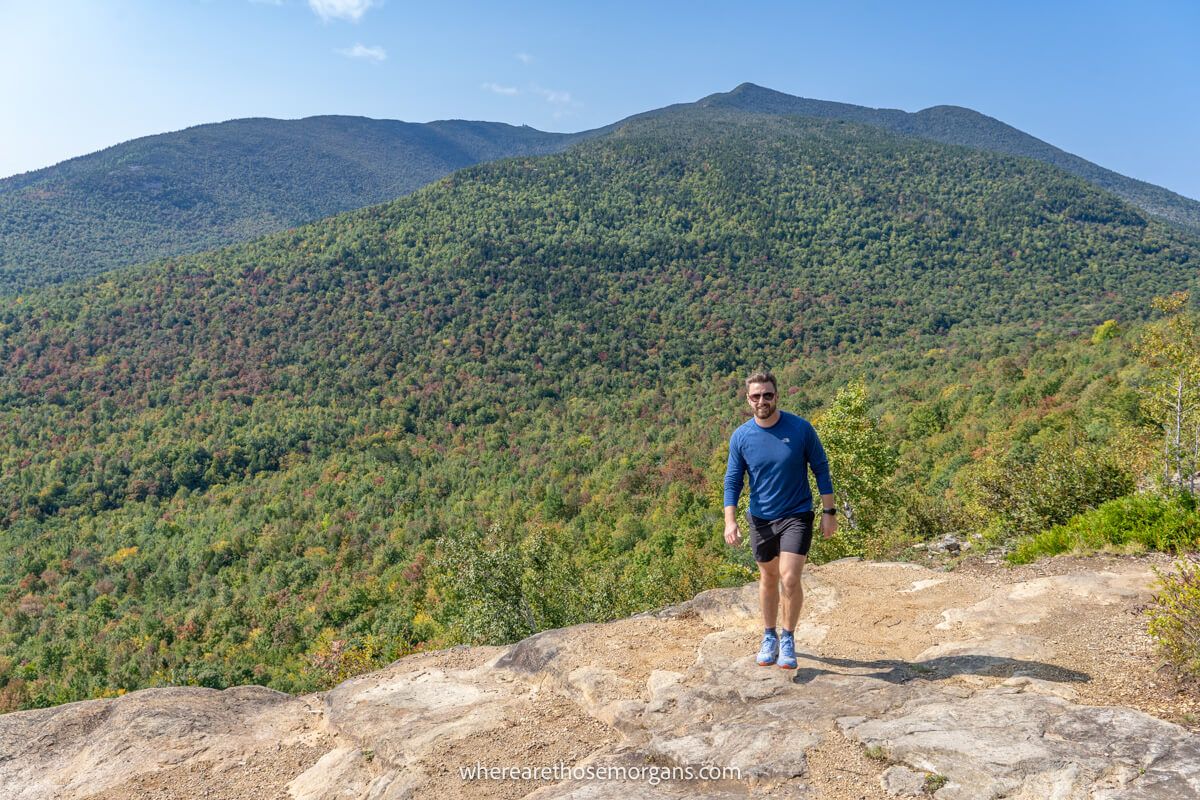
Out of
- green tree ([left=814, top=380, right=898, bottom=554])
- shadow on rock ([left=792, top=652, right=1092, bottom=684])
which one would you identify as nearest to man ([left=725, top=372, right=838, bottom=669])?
shadow on rock ([left=792, top=652, right=1092, bottom=684])

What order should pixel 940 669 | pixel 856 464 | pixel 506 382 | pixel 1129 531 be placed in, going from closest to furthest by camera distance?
1. pixel 940 669
2. pixel 1129 531
3. pixel 856 464
4. pixel 506 382

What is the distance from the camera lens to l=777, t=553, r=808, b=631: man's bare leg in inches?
200

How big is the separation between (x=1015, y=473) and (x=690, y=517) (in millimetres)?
31364

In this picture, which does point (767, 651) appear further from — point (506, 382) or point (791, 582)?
point (506, 382)

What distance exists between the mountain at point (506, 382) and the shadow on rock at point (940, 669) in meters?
6.48

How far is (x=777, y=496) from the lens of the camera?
5.06m

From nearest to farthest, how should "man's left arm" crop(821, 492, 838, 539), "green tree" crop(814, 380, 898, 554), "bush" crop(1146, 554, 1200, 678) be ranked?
"bush" crop(1146, 554, 1200, 678) → "man's left arm" crop(821, 492, 838, 539) → "green tree" crop(814, 380, 898, 554)

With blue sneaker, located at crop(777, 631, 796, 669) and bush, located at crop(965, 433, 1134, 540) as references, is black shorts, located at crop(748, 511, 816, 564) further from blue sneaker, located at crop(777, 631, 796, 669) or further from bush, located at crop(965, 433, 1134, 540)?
bush, located at crop(965, 433, 1134, 540)

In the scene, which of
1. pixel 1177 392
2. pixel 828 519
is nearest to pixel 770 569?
pixel 828 519

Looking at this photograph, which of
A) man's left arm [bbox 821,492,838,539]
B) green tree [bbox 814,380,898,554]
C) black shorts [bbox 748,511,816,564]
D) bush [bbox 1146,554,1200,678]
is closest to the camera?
bush [bbox 1146,554,1200,678]

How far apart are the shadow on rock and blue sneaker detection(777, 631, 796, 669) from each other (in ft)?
0.32

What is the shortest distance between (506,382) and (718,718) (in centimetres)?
8834

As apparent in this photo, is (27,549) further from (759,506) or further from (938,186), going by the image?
(938,186)

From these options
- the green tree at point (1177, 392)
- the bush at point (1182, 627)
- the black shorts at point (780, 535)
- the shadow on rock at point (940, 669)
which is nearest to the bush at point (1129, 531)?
the green tree at point (1177, 392)
